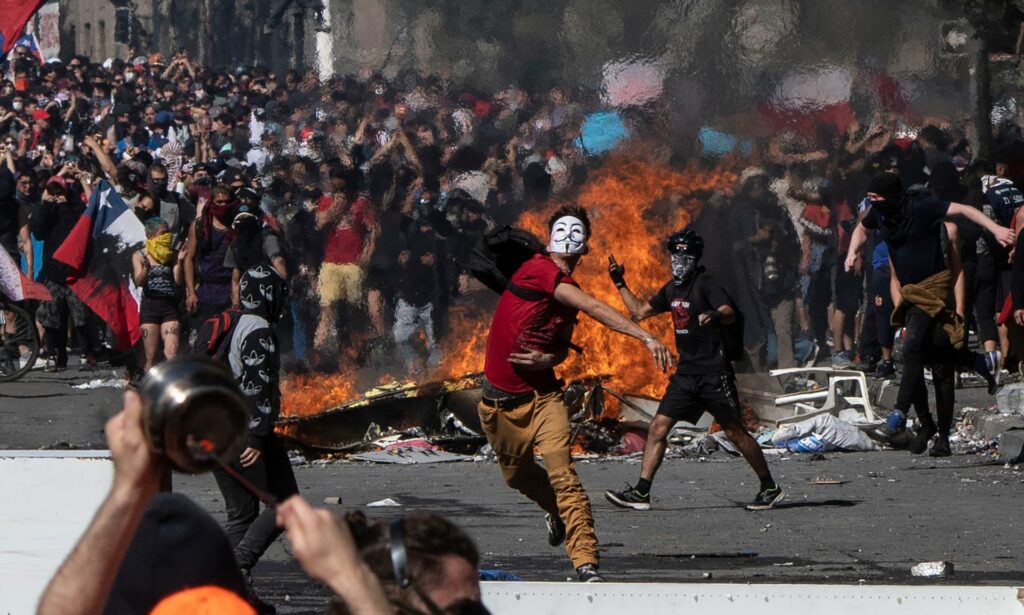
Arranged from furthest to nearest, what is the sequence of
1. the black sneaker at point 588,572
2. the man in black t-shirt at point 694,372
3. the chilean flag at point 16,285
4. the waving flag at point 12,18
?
the waving flag at point 12,18 < the chilean flag at point 16,285 < the man in black t-shirt at point 694,372 < the black sneaker at point 588,572

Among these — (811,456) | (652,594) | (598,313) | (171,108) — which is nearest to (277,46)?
(171,108)

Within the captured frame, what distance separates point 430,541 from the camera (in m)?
2.45

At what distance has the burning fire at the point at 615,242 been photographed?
13703 mm

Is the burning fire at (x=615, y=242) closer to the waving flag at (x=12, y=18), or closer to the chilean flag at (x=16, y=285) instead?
the chilean flag at (x=16, y=285)

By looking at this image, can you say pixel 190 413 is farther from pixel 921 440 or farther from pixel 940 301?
pixel 921 440

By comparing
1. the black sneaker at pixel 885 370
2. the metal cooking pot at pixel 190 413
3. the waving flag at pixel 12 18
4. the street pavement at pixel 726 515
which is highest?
the waving flag at pixel 12 18

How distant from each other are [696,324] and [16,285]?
6.75 metres

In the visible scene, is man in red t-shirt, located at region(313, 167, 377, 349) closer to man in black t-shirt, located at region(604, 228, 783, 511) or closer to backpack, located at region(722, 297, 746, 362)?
man in black t-shirt, located at region(604, 228, 783, 511)

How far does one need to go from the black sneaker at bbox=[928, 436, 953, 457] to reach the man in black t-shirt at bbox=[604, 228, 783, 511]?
7.26 ft

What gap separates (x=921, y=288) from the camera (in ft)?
36.1

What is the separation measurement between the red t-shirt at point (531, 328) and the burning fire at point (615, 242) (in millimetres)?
5965

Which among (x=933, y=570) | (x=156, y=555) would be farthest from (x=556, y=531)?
(x=156, y=555)

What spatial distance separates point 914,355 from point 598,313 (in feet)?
14.5

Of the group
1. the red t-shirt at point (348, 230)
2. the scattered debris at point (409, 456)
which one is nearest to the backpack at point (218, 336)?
the scattered debris at point (409, 456)
